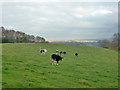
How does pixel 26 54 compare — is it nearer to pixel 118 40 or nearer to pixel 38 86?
pixel 38 86

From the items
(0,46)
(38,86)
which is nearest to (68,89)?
(38,86)

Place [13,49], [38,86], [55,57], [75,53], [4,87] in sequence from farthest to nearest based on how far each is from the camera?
[75,53], [13,49], [55,57], [38,86], [4,87]

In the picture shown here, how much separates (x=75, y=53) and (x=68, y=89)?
21020mm

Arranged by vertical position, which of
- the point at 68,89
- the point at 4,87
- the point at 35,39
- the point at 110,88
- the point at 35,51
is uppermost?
the point at 35,39

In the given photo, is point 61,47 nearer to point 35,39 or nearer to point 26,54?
point 35,39

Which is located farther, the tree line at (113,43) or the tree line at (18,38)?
the tree line at (113,43)

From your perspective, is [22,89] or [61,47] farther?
[61,47]

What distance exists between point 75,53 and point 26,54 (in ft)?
41.7

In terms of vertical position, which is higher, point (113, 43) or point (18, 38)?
point (18, 38)

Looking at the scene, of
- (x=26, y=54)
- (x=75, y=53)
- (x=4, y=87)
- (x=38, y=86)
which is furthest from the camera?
(x=75, y=53)

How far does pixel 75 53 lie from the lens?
30672 millimetres

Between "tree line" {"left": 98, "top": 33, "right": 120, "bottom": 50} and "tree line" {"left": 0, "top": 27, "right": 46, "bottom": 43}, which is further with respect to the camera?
"tree line" {"left": 98, "top": 33, "right": 120, "bottom": 50}

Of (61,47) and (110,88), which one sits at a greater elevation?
(61,47)

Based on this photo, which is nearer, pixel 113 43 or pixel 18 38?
pixel 18 38
